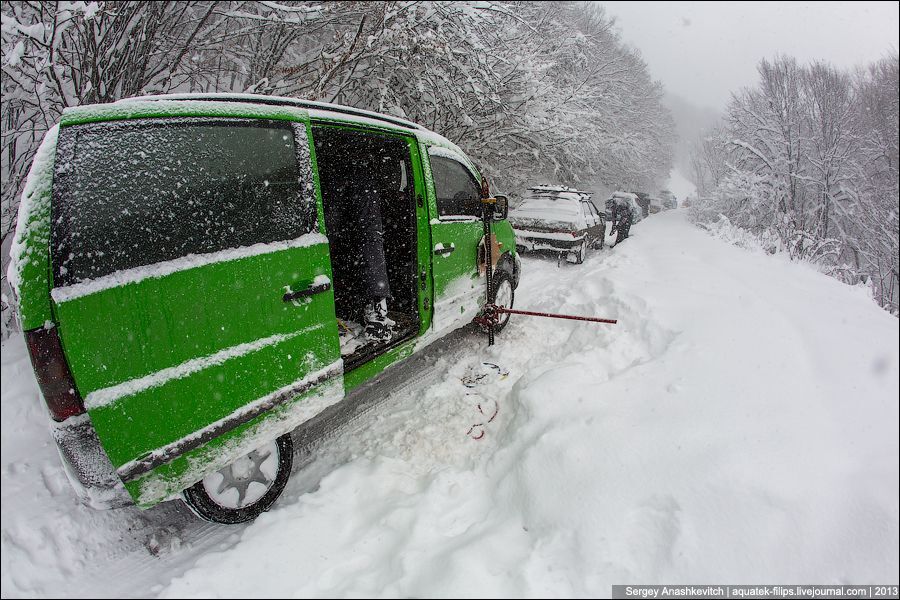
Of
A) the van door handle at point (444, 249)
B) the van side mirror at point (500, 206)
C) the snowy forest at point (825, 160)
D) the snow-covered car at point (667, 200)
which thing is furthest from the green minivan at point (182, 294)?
the snow-covered car at point (667, 200)

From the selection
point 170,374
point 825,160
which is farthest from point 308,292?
point 825,160

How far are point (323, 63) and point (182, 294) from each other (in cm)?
526

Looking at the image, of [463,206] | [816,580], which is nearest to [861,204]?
[463,206]

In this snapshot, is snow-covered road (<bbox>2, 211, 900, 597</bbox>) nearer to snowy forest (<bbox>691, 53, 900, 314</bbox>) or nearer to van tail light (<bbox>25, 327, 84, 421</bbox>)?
van tail light (<bbox>25, 327, 84, 421</bbox>)

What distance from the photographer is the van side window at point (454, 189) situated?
12.6 ft

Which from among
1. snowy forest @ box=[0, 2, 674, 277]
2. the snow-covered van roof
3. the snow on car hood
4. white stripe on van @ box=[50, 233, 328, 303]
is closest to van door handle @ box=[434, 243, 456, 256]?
the snow-covered van roof

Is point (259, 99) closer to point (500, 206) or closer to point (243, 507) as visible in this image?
point (243, 507)

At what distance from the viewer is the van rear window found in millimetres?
1668

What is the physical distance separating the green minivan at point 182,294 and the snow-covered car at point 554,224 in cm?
678

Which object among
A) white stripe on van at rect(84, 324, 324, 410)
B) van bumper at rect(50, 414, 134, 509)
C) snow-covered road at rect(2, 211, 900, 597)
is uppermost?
white stripe on van at rect(84, 324, 324, 410)

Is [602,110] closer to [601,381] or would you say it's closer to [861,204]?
[861,204]

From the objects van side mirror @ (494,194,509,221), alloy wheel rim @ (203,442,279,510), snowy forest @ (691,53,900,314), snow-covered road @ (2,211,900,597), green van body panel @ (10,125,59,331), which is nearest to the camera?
green van body panel @ (10,125,59,331)

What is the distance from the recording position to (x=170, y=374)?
74.2 inches

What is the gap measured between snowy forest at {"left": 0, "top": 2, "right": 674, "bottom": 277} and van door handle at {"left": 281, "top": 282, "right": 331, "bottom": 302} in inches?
115
